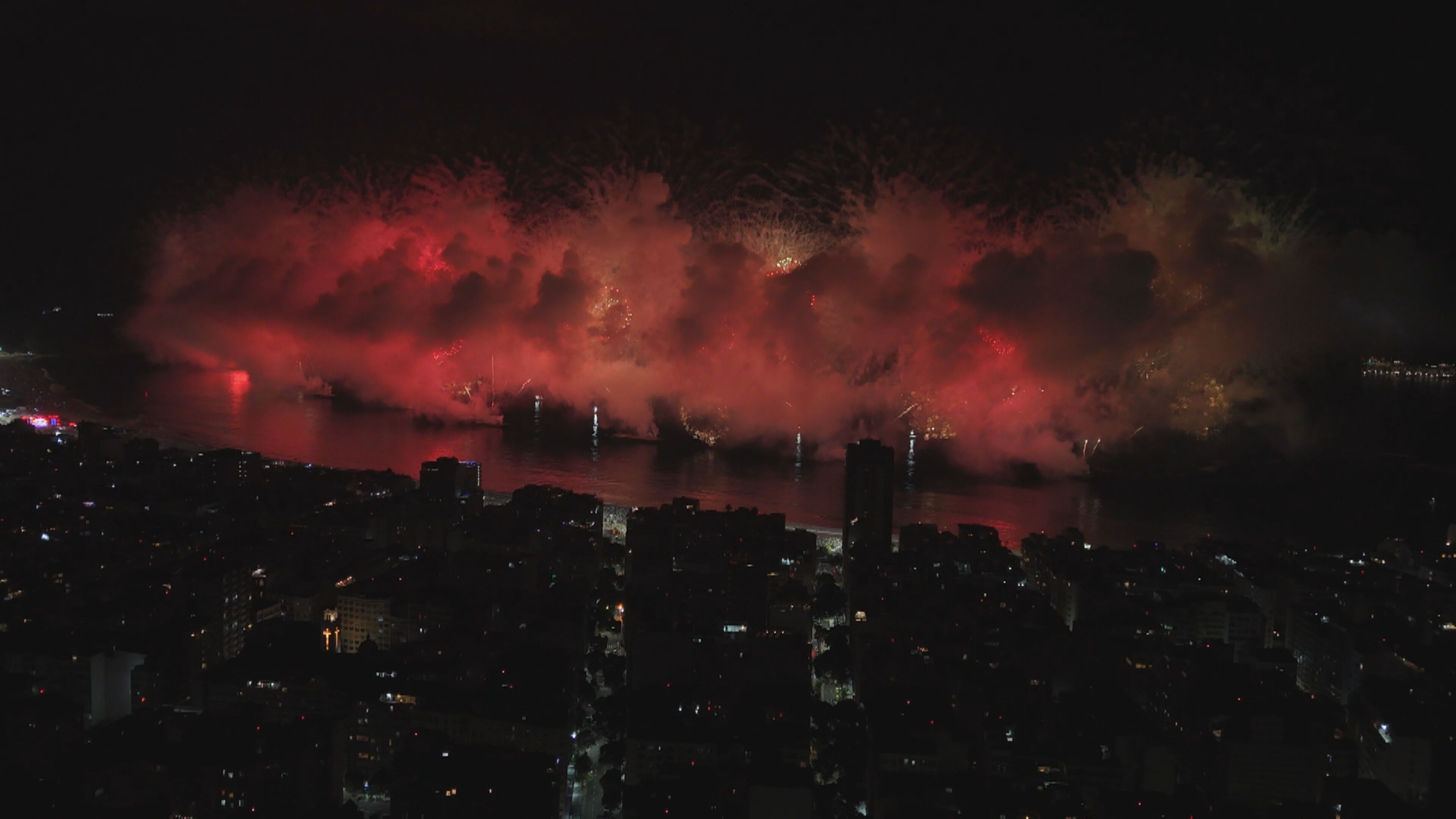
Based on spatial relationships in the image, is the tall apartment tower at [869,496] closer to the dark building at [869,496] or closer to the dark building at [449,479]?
the dark building at [869,496]

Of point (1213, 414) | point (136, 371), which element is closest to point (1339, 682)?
point (1213, 414)

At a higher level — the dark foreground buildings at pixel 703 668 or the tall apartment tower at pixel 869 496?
the tall apartment tower at pixel 869 496

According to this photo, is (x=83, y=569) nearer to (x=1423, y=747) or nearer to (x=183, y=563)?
(x=183, y=563)

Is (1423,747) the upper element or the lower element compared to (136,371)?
lower

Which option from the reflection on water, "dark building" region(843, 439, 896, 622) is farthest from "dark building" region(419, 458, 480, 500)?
"dark building" region(843, 439, 896, 622)

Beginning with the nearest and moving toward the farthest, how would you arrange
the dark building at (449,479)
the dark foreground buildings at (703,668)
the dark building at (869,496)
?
the dark foreground buildings at (703,668) < the dark building at (869,496) < the dark building at (449,479)

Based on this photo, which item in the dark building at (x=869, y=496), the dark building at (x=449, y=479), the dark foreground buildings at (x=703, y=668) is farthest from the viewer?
the dark building at (x=449, y=479)

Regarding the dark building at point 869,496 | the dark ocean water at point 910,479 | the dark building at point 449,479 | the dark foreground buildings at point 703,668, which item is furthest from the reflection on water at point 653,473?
the dark foreground buildings at point 703,668
